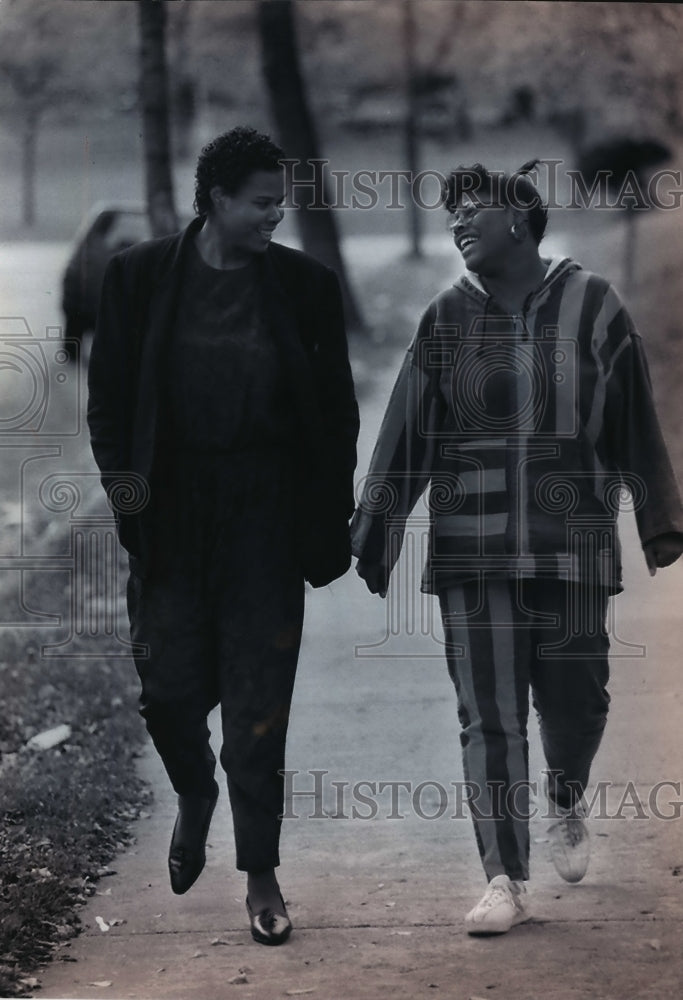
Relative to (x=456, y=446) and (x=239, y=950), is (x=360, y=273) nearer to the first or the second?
(x=456, y=446)

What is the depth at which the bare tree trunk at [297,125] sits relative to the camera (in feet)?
15.9

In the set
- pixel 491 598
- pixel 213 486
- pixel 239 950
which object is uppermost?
pixel 213 486

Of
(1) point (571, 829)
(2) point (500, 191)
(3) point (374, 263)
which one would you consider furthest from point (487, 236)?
(1) point (571, 829)

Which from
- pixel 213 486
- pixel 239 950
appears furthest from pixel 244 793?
pixel 213 486

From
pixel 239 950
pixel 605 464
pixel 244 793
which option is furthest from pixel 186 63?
pixel 239 950

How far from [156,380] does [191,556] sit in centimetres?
48

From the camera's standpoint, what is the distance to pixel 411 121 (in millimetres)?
4895

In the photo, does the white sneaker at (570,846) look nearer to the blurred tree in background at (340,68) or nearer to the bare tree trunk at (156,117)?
the blurred tree in background at (340,68)

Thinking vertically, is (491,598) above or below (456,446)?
below

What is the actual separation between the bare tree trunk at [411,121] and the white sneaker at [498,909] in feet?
5.65

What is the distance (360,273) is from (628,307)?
2.42 ft

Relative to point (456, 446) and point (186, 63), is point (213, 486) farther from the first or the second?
point (186, 63)

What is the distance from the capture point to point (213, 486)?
4.68 meters

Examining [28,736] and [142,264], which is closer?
[142,264]
